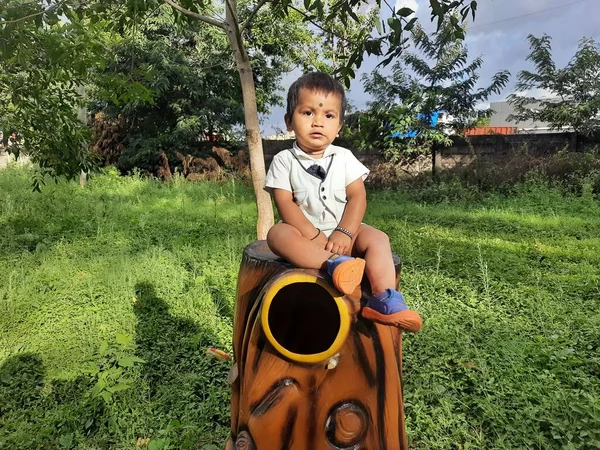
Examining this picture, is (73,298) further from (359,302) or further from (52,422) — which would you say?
(359,302)

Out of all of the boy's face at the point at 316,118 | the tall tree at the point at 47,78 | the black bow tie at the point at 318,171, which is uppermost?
the tall tree at the point at 47,78

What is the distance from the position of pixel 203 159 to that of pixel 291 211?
1143 centimetres

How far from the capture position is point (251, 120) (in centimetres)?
350

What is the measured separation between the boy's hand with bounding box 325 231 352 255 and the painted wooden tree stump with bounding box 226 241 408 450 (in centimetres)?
13

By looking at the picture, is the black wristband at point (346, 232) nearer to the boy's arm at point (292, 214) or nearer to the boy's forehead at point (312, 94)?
the boy's arm at point (292, 214)

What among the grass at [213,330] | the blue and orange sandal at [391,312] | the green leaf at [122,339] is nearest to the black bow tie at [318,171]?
the blue and orange sandal at [391,312]

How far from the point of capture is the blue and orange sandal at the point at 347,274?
4.64ft

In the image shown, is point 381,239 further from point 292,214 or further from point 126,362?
point 126,362

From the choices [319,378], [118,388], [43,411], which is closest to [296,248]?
[319,378]

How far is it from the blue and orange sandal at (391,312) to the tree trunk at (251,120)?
2006 millimetres

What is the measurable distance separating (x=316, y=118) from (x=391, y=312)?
2.16 ft

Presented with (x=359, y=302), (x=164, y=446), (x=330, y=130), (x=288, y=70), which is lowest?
(x=164, y=446)

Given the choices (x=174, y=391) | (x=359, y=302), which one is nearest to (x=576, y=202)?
(x=174, y=391)

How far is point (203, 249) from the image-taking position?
5.56 metres
